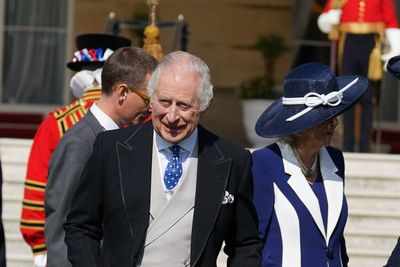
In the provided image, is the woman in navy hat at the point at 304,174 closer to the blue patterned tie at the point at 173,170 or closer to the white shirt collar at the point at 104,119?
the blue patterned tie at the point at 173,170

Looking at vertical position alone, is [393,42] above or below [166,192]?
above

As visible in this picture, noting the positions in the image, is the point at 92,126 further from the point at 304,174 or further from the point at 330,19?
the point at 330,19

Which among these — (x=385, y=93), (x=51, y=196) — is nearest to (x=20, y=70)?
(x=385, y=93)

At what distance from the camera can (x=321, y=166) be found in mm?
4887

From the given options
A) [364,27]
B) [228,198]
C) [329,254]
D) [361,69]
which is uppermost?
[364,27]

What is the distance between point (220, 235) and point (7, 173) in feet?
19.4

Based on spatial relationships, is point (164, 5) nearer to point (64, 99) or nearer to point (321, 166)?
point (64, 99)

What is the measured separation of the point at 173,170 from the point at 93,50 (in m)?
2.23

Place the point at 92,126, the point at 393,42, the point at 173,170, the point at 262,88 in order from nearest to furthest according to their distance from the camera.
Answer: the point at 173,170 → the point at 92,126 → the point at 393,42 → the point at 262,88

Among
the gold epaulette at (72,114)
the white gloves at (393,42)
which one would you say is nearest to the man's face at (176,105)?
the gold epaulette at (72,114)

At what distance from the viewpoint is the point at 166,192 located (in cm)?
432

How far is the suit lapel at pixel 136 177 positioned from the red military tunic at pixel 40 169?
4.54ft

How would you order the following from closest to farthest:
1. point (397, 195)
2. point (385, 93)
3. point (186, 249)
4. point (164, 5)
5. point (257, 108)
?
point (186, 249), point (397, 195), point (257, 108), point (164, 5), point (385, 93)

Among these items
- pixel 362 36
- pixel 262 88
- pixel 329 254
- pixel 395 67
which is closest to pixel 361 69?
pixel 362 36
